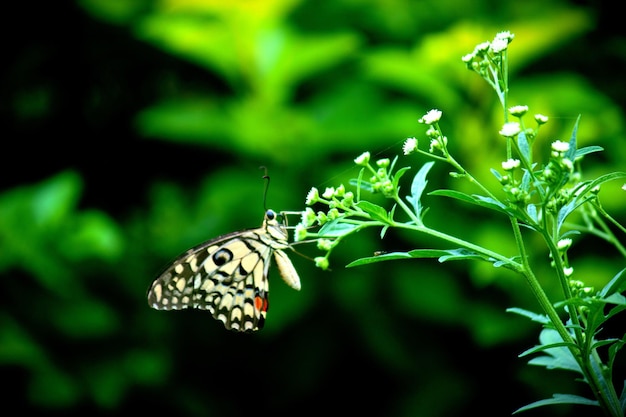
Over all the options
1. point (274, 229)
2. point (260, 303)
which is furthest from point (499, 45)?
point (260, 303)

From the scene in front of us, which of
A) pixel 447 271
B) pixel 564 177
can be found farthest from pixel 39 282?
pixel 564 177

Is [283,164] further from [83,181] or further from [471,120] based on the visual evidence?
[83,181]

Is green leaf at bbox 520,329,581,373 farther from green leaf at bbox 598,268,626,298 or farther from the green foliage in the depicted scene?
green leaf at bbox 598,268,626,298

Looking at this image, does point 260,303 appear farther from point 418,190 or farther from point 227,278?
point 418,190

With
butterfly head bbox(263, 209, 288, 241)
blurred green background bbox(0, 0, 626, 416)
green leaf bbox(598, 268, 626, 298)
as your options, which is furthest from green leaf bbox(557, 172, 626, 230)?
blurred green background bbox(0, 0, 626, 416)

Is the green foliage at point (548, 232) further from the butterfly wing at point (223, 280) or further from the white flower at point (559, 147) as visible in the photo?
the butterfly wing at point (223, 280)
